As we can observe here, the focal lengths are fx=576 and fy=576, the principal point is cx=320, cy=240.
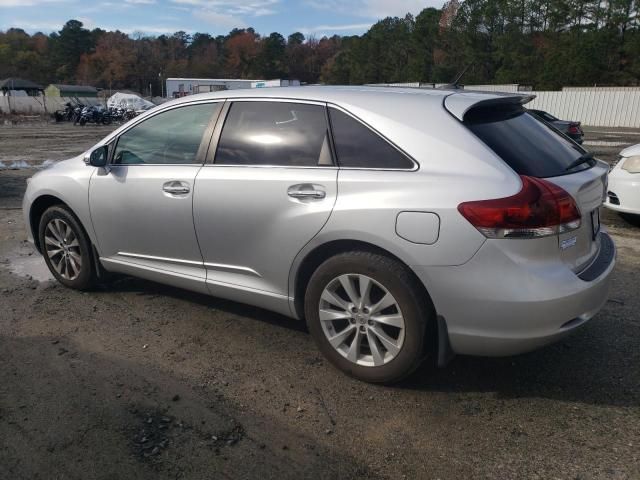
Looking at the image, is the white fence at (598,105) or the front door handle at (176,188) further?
the white fence at (598,105)

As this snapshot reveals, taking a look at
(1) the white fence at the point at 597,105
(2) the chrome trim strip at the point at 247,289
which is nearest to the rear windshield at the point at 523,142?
(2) the chrome trim strip at the point at 247,289

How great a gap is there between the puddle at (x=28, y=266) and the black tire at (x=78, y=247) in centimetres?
55

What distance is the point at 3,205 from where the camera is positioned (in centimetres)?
895

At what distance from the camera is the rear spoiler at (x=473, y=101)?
10.4 feet

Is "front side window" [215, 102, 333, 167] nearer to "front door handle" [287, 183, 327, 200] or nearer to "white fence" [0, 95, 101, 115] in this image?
"front door handle" [287, 183, 327, 200]

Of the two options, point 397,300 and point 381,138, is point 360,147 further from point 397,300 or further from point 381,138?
point 397,300

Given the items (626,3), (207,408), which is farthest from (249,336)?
(626,3)

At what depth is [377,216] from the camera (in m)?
3.08

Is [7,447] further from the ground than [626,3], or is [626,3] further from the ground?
[626,3]

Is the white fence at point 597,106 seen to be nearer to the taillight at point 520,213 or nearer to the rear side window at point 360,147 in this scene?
the rear side window at point 360,147

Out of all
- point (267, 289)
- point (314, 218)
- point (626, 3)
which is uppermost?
point (626, 3)

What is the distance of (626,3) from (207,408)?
2168 inches

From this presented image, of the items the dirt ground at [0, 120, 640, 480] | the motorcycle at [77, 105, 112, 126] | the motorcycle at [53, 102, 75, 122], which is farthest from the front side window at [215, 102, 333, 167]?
the motorcycle at [53, 102, 75, 122]

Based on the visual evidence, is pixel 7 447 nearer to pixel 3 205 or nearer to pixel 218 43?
pixel 3 205
